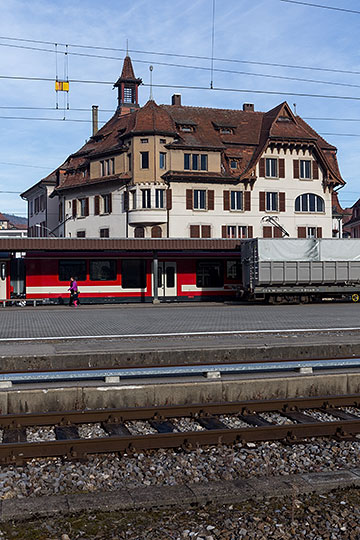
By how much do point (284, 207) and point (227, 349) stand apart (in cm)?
4290

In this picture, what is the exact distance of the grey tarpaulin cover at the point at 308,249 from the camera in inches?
1316

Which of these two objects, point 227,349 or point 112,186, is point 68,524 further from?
point 112,186

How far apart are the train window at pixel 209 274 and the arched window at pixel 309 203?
20.2 meters

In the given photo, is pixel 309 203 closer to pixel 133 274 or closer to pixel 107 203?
pixel 107 203

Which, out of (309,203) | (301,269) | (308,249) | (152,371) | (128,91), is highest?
(128,91)

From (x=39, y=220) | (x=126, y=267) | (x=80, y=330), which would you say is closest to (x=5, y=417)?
(x=80, y=330)

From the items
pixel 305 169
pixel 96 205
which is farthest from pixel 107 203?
pixel 305 169

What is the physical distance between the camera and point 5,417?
347 inches

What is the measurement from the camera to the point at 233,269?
124ft

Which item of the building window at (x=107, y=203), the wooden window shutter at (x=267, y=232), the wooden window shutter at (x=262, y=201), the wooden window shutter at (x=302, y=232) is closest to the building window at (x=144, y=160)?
the building window at (x=107, y=203)

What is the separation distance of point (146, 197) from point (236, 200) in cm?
841

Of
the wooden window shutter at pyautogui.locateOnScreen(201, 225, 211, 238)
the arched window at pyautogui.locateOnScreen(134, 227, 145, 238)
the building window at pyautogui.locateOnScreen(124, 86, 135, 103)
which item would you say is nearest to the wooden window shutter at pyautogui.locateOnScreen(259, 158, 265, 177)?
the wooden window shutter at pyautogui.locateOnScreen(201, 225, 211, 238)

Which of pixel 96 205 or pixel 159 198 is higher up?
pixel 159 198

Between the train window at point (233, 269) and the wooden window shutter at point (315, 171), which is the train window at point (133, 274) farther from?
the wooden window shutter at point (315, 171)
